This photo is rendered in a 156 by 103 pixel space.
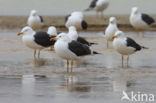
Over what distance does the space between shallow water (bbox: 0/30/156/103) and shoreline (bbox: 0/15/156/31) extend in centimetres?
719

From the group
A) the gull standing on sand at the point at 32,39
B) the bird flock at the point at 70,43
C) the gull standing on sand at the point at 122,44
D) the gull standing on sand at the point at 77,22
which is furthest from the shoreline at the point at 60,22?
the gull standing on sand at the point at 122,44

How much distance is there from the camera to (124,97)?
9445 mm

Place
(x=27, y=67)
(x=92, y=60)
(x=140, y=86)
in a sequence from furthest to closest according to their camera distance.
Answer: (x=92, y=60)
(x=27, y=67)
(x=140, y=86)

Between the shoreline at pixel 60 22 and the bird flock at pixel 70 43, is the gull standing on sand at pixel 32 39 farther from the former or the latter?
the shoreline at pixel 60 22

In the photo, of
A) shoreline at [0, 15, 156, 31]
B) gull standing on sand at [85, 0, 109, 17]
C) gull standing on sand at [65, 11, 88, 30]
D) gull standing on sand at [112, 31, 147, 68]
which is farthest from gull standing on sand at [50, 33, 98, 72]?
gull standing on sand at [85, 0, 109, 17]

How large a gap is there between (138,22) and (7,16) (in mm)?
7463

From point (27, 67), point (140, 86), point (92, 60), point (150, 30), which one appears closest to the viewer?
point (140, 86)

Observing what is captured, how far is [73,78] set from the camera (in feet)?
38.5

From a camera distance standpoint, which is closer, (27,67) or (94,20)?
(27,67)

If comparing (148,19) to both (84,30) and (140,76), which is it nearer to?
(84,30)

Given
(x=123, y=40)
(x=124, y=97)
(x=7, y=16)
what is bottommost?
(x=124, y=97)

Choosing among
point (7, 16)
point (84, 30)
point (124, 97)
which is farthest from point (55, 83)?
point (7, 16)

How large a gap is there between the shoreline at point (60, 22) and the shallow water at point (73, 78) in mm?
7193

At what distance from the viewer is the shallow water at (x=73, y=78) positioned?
9602 mm
